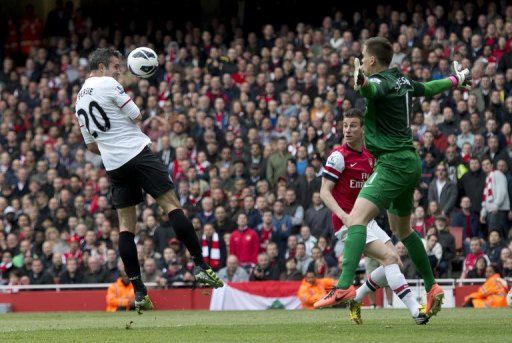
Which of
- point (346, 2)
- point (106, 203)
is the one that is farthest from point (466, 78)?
point (346, 2)

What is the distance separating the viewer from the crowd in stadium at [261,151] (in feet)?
64.9

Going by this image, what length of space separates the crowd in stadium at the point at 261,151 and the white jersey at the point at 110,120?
22.6 ft

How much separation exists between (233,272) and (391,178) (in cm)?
1013

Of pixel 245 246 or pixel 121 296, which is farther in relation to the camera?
pixel 245 246

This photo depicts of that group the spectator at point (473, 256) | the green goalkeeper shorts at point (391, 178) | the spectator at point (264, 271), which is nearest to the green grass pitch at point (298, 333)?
the green goalkeeper shorts at point (391, 178)

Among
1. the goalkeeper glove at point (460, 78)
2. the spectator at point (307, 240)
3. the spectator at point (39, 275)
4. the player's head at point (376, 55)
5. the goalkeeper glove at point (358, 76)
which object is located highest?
the player's head at point (376, 55)

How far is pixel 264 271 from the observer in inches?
796

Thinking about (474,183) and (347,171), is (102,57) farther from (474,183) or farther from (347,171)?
(474,183)

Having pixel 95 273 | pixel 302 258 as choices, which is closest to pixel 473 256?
pixel 302 258

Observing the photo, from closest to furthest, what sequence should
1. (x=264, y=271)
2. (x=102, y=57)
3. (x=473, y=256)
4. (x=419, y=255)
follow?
1. (x=419, y=255)
2. (x=102, y=57)
3. (x=473, y=256)
4. (x=264, y=271)

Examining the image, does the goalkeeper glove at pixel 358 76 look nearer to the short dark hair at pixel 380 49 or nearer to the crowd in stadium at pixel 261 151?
the short dark hair at pixel 380 49

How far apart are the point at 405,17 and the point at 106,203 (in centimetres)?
695

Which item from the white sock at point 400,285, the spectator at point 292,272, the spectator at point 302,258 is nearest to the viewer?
the white sock at point 400,285

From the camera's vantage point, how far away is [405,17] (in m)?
23.2
